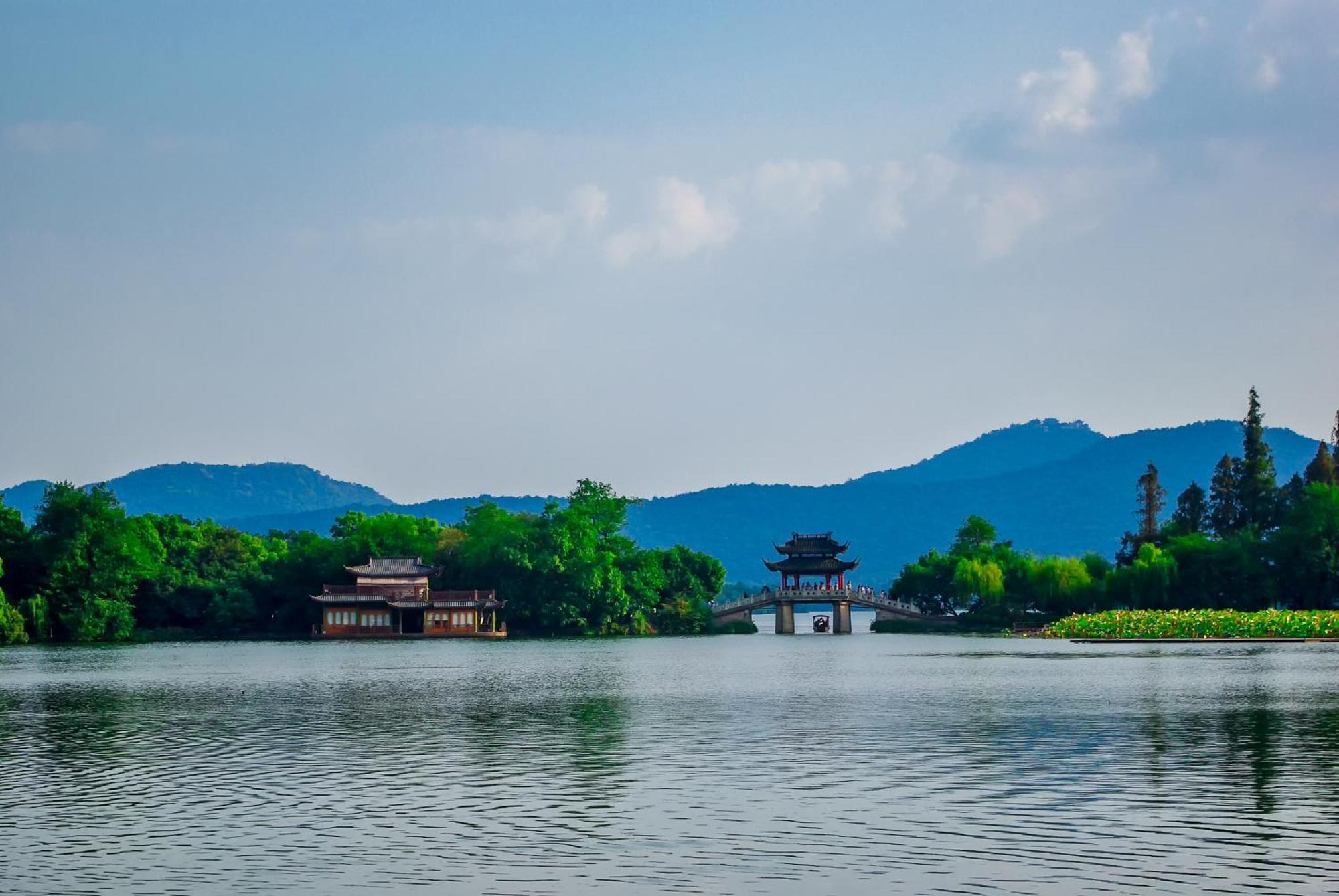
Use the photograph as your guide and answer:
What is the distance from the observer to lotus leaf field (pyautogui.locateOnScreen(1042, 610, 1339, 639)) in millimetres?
69438

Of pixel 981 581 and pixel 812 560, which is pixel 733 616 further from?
pixel 981 581

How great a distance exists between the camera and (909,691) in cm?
3975

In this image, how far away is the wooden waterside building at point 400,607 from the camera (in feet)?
305

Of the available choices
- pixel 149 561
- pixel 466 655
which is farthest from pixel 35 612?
pixel 466 655

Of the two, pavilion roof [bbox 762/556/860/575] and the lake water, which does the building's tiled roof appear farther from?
the lake water

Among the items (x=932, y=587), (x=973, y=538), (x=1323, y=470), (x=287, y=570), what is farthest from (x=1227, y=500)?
(x=287, y=570)

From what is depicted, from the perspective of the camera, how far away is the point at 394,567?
97.0 meters

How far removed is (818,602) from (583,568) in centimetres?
2423

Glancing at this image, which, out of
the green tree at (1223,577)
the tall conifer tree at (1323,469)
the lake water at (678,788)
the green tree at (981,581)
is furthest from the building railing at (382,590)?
the tall conifer tree at (1323,469)

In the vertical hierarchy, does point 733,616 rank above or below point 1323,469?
below

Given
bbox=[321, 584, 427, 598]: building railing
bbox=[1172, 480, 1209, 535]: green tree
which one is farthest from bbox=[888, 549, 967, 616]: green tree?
bbox=[321, 584, 427, 598]: building railing

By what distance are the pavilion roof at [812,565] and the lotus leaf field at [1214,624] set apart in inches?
1571

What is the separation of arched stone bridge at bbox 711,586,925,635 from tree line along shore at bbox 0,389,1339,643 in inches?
53.8

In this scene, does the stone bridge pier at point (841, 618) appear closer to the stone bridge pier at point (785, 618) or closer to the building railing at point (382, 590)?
the stone bridge pier at point (785, 618)
